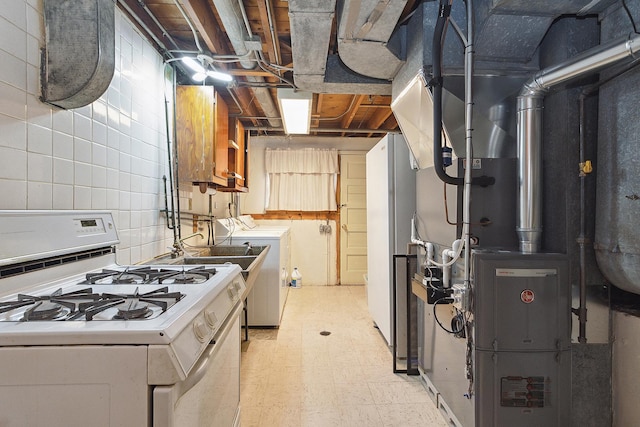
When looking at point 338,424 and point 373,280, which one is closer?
point 338,424

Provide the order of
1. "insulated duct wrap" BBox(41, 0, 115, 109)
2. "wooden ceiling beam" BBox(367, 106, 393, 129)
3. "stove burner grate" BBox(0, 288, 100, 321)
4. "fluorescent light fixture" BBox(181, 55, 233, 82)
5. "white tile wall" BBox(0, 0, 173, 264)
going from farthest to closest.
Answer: "wooden ceiling beam" BBox(367, 106, 393, 129)
"fluorescent light fixture" BBox(181, 55, 233, 82)
"insulated duct wrap" BBox(41, 0, 115, 109)
"white tile wall" BBox(0, 0, 173, 264)
"stove burner grate" BBox(0, 288, 100, 321)

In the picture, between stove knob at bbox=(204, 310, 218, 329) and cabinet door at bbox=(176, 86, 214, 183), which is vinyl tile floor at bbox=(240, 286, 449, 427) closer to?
stove knob at bbox=(204, 310, 218, 329)

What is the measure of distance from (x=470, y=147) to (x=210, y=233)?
261 cm

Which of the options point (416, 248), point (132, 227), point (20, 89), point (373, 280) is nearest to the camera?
point (20, 89)

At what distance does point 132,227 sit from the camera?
185cm

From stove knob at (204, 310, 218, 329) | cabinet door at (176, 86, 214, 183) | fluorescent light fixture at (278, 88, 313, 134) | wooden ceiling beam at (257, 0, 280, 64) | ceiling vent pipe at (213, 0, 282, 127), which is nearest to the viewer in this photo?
stove knob at (204, 310, 218, 329)

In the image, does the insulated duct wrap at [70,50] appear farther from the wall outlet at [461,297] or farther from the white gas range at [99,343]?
the wall outlet at [461,297]

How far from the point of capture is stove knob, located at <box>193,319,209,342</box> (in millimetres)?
875

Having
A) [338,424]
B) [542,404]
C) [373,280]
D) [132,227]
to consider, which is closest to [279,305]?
[373,280]

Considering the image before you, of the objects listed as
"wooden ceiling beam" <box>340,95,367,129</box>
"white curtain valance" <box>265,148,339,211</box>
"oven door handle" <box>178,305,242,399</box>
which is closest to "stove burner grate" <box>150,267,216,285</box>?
"oven door handle" <box>178,305,242,399</box>

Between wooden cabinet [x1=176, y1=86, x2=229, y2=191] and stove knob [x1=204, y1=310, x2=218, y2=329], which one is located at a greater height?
wooden cabinet [x1=176, y1=86, x2=229, y2=191]

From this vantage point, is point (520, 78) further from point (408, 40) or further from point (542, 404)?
point (542, 404)

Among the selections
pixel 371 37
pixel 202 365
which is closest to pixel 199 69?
pixel 371 37

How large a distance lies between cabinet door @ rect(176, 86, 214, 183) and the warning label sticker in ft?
7.62
